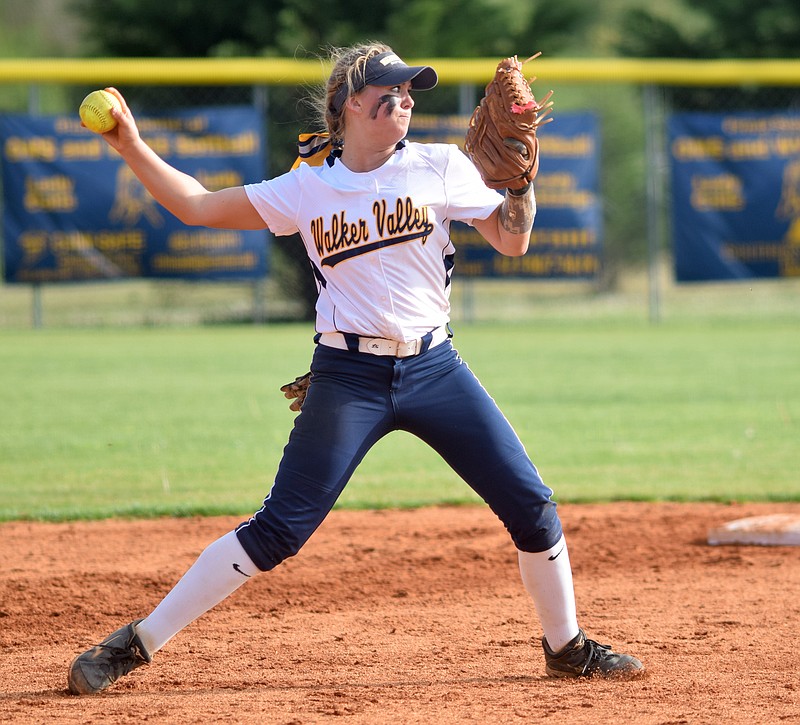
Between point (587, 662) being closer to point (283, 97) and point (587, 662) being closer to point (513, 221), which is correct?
point (513, 221)

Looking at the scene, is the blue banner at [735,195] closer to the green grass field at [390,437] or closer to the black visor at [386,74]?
the green grass field at [390,437]

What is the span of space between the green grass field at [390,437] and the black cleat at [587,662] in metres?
3.00

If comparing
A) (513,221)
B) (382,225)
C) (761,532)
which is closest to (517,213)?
(513,221)

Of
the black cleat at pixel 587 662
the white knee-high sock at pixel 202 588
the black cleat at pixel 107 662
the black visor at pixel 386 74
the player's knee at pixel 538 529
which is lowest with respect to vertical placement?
the black cleat at pixel 587 662

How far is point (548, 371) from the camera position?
1124cm

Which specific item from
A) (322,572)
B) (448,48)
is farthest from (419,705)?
(448,48)

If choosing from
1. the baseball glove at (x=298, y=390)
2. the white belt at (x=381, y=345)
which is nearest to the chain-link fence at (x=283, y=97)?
the baseball glove at (x=298, y=390)

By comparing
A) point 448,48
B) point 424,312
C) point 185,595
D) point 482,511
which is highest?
point 448,48

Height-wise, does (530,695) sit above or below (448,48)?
below

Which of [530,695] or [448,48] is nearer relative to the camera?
[530,695]

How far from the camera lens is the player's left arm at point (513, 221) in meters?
3.24

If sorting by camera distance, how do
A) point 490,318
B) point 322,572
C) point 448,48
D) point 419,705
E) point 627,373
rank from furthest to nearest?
point 448,48 < point 490,318 < point 627,373 < point 322,572 < point 419,705

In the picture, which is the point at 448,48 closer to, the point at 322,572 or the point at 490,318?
the point at 490,318

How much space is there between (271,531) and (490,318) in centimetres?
1351
